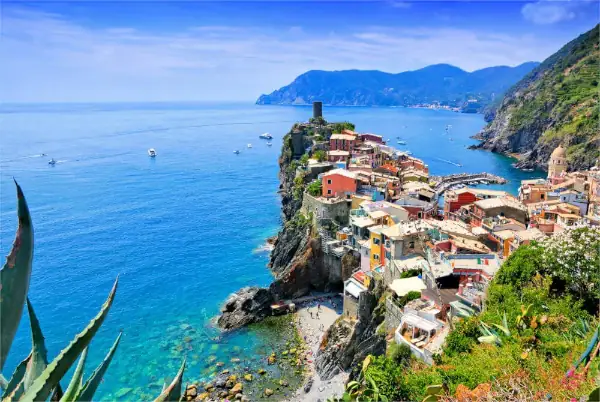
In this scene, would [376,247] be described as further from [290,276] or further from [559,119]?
[559,119]

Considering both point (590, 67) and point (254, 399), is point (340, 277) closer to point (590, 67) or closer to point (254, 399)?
point (254, 399)

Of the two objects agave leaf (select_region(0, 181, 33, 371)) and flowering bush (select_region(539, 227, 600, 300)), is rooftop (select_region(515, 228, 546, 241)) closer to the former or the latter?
flowering bush (select_region(539, 227, 600, 300))

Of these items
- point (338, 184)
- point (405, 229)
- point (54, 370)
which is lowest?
point (338, 184)

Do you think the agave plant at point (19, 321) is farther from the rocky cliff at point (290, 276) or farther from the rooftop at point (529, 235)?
the rocky cliff at point (290, 276)

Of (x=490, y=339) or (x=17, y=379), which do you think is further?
(x=490, y=339)

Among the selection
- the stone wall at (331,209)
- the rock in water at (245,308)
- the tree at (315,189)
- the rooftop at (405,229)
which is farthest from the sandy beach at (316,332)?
the tree at (315,189)

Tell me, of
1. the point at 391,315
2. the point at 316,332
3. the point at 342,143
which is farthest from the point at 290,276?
the point at 342,143

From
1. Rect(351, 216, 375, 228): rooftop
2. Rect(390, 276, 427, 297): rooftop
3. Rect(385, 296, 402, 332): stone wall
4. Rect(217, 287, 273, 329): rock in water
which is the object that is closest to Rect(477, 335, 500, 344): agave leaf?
Rect(385, 296, 402, 332): stone wall
